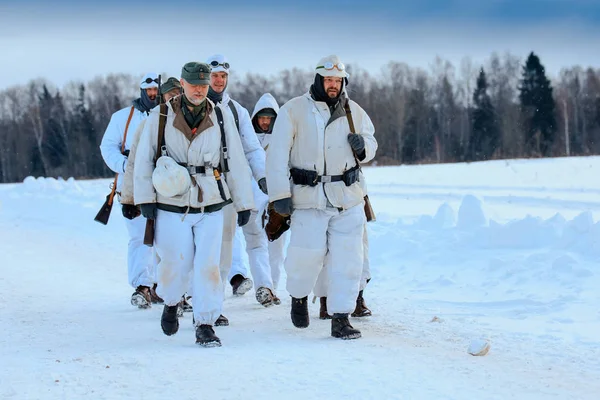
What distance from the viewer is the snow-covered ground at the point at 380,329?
493 centimetres

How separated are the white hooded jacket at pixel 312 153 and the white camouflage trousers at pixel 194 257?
2.18 ft

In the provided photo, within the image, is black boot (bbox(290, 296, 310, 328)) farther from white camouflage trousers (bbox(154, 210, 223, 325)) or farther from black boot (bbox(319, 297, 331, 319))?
white camouflage trousers (bbox(154, 210, 223, 325))

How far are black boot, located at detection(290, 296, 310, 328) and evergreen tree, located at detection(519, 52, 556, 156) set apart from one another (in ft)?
185

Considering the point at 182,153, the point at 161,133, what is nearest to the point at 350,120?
the point at 182,153

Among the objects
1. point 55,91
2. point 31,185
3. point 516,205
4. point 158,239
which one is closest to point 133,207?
point 158,239

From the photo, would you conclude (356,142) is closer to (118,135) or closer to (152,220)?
(152,220)

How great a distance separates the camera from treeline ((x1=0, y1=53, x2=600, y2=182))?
62438mm

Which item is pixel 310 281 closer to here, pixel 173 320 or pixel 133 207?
pixel 173 320

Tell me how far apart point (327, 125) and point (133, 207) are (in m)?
1.87

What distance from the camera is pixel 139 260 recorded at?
8359 millimetres

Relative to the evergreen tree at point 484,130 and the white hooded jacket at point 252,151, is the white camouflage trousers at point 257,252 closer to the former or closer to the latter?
the white hooded jacket at point 252,151

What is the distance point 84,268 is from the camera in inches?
441

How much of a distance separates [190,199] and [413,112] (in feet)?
215

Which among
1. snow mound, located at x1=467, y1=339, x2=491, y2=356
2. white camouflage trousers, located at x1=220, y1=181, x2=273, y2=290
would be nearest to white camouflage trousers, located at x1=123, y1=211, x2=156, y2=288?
white camouflage trousers, located at x1=220, y1=181, x2=273, y2=290
